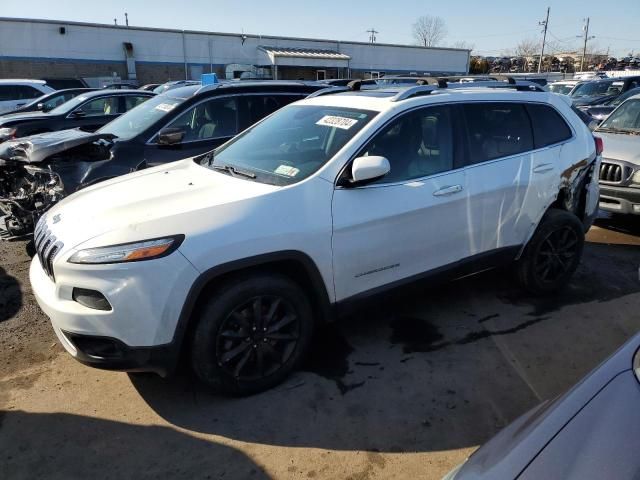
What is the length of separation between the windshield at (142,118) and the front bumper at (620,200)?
539 cm

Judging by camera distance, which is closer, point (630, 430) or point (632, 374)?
point (630, 430)

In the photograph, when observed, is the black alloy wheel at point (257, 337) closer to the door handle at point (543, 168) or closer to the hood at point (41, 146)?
the door handle at point (543, 168)

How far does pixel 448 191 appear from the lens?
11.8ft

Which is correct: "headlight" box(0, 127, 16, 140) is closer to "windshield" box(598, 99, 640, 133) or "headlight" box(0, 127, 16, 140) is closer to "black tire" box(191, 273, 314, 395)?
"black tire" box(191, 273, 314, 395)

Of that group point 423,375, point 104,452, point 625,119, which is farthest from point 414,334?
point 625,119

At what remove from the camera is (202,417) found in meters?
2.97

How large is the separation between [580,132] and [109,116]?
8.07 metres

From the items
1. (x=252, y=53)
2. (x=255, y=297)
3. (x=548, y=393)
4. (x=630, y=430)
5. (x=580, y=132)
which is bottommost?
(x=548, y=393)

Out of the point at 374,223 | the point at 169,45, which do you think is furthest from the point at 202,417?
the point at 169,45

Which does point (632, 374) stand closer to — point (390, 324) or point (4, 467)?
point (390, 324)

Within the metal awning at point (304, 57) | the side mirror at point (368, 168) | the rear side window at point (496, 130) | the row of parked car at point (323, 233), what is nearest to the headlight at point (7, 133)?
the row of parked car at point (323, 233)

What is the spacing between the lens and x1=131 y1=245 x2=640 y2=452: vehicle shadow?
287 cm

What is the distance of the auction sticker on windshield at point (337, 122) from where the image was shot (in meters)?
3.50

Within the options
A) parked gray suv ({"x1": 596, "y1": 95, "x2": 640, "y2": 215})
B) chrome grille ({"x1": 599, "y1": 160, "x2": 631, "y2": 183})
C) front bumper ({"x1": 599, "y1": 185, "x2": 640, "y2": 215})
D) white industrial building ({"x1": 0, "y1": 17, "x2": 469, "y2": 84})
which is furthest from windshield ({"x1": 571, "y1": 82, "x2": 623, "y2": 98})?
white industrial building ({"x1": 0, "y1": 17, "x2": 469, "y2": 84})
